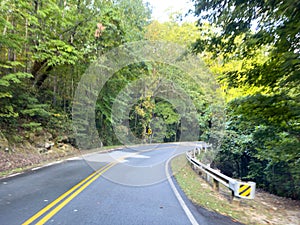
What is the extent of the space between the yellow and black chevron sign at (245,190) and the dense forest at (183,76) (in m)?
1.70

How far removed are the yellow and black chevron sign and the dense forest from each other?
170 cm

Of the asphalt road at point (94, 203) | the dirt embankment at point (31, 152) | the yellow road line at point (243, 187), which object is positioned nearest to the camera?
the asphalt road at point (94, 203)

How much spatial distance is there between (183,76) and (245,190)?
19972 millimetres

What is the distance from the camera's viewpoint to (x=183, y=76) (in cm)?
2452

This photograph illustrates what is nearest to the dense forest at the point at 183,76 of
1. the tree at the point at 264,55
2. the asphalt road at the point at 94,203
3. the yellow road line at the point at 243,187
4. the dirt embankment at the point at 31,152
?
the tree at the point at 264,55

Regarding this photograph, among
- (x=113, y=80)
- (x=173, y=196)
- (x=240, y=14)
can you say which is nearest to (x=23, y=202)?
(x=173, y=196)

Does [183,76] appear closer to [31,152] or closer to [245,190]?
[31,152]

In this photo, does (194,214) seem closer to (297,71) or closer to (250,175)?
(297,71)

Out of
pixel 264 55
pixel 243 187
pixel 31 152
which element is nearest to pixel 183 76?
pixel 31 152

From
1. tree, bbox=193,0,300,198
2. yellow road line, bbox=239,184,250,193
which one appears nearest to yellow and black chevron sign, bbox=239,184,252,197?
yellow road line, bbox=239,184,250,193

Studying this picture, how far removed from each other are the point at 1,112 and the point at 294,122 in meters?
12.3

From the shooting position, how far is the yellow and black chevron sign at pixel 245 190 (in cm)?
536

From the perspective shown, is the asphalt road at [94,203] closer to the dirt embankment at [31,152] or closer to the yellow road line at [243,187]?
the yellow road line at [243,187]

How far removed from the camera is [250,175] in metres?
12.2
